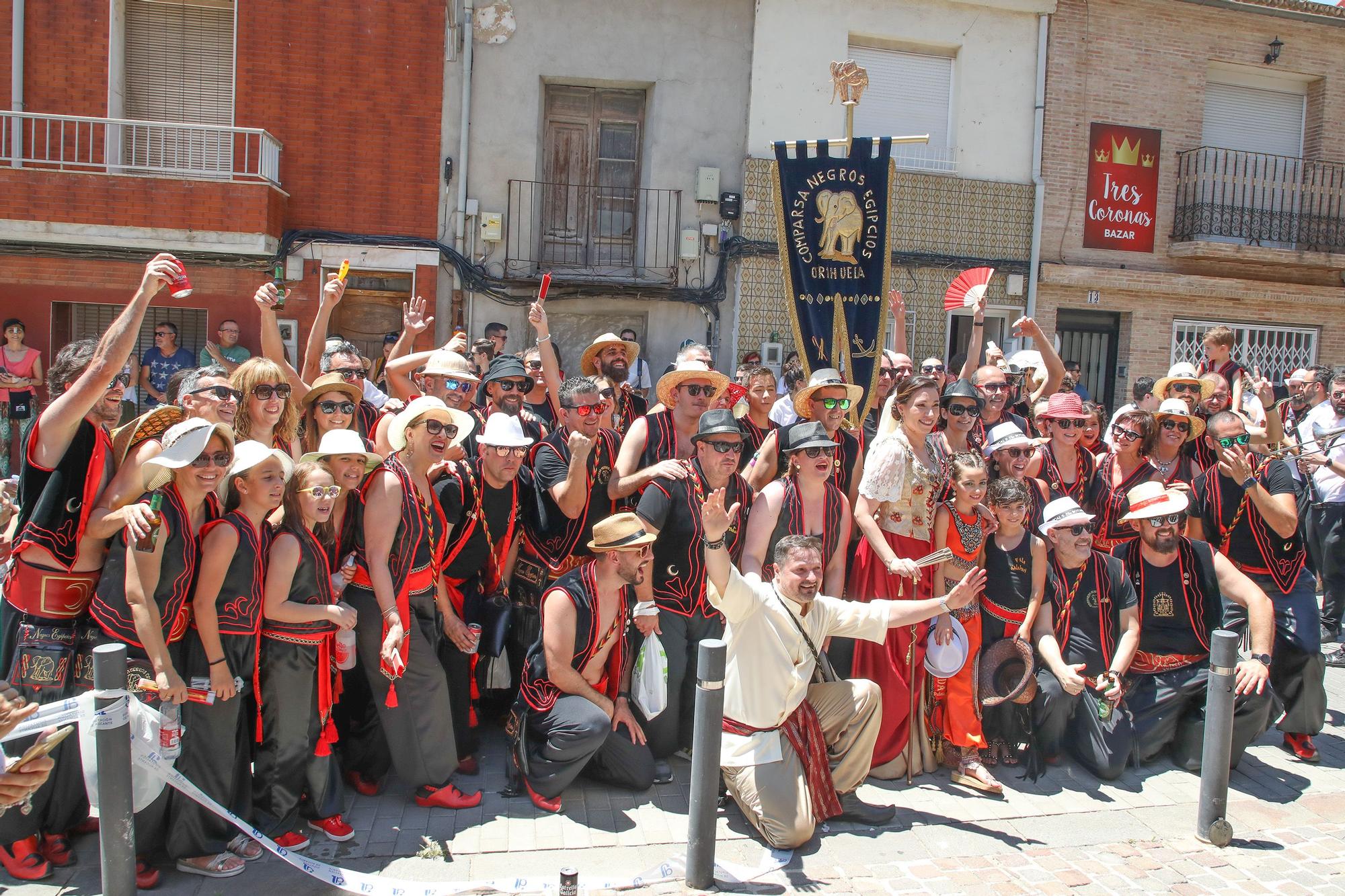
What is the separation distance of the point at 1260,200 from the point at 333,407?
1385 cm

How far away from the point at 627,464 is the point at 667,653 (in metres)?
1.03

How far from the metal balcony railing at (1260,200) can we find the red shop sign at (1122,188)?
18.0 inches

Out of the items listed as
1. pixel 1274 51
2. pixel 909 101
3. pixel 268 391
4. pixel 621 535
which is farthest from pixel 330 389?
pixel 1274 51

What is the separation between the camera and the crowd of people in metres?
3.65

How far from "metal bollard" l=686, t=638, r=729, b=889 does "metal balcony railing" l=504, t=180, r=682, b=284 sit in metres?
8.76

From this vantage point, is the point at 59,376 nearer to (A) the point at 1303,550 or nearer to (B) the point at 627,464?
(B) the point at 627,464

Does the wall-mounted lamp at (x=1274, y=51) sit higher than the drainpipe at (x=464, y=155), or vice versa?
the wall-mounted lamp at (x=1274, y=51)

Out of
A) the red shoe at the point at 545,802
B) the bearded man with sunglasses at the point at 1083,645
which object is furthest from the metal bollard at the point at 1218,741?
the red shoe at the point at 545,802

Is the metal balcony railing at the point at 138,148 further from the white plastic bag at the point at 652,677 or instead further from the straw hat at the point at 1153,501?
the straw hat at the point at 1153,501

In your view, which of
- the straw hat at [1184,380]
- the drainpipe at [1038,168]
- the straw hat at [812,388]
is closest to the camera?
the straw hat at [812,388]

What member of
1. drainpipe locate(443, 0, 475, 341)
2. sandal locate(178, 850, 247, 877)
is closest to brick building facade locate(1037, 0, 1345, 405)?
drainpipe locate(443, 0, 475, 341)

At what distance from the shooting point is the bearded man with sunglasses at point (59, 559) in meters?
3.52

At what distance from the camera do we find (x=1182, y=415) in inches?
230

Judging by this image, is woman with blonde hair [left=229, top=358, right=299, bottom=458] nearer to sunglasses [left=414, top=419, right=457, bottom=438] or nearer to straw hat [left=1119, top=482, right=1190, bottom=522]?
sunglasses [left=414, top=419, right=457, bottom=438]
